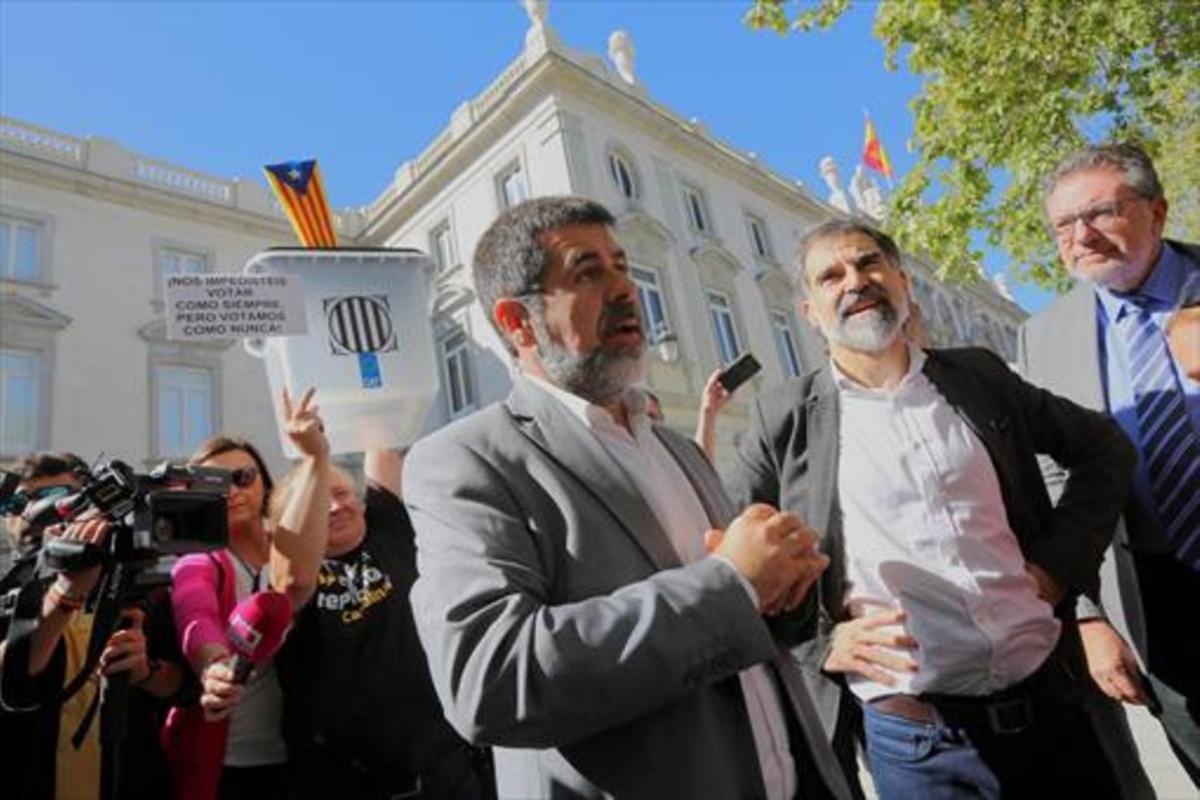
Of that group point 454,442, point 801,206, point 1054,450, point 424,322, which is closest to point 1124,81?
point 1054,450

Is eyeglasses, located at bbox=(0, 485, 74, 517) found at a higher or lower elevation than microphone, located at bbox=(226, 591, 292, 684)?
higher

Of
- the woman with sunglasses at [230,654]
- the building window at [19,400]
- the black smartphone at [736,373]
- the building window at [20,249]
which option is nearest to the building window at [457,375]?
the building window at [19,400]

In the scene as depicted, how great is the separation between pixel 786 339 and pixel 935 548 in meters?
16.5

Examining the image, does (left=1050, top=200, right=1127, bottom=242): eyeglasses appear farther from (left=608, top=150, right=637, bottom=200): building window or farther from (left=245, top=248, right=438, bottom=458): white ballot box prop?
(left=608, top=150, right=637, bottom=200): building window

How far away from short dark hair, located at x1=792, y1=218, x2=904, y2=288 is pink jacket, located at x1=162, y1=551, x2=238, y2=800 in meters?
2.14

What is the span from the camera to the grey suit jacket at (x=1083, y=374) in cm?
199

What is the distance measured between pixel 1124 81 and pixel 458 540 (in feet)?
22.9

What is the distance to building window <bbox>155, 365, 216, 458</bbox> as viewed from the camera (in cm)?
1389

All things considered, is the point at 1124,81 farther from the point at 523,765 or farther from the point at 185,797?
the point at 185,797

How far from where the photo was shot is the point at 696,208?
17109 mm

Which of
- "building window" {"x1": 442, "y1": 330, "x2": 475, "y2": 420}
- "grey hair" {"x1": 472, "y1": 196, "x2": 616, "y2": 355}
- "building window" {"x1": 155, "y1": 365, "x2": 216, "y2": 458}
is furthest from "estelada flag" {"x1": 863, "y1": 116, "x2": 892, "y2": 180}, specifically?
"grey hair" {"x1": 472, "y1": 196, "x2": 616, "y2": 355}

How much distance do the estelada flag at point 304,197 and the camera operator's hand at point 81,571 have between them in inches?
49.6

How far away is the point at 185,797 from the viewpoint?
204 cm

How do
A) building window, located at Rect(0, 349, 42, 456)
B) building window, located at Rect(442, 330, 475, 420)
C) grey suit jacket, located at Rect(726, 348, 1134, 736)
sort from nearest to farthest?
grey suit jacket, located at Rect(726, 348, 1134, 736)
building window, located at Rect(0, 349, 42, 456)
building window, located at Rect(442, 330, 475, 420)
